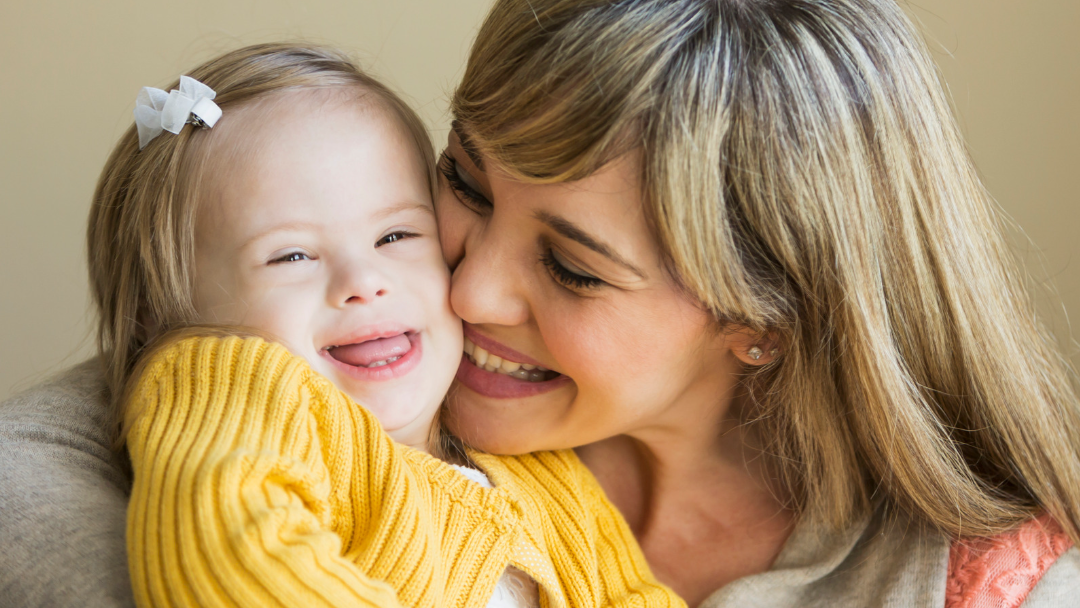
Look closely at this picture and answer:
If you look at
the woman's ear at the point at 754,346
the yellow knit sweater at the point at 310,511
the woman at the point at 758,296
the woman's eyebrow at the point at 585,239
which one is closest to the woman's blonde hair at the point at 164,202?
the woman at the point at 758,296

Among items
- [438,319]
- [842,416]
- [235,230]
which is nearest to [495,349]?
[438,319]

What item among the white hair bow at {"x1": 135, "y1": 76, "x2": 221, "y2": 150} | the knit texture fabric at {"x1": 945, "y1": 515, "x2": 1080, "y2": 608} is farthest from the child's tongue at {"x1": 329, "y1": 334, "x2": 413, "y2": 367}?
the knit texture fabric at {"x1": 945, "y1": 515, "x2": 1080, "y2": 608}

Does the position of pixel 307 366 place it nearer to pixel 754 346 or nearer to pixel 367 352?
pixel 367 352

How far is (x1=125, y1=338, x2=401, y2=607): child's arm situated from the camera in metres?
0.83

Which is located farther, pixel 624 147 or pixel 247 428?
pixel 624 147

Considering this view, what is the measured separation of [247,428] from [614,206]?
0.53 metres

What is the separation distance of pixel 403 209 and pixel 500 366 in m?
0.30

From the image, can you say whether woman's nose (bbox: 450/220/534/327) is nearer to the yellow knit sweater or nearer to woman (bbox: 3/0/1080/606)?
woman (bbox: 3/0/1080/606)

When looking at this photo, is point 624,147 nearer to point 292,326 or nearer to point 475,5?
point 292,326

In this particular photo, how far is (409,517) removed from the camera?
40.6 inches

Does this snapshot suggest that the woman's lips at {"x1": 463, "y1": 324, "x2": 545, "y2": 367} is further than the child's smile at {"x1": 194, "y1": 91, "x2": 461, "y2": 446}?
Yes

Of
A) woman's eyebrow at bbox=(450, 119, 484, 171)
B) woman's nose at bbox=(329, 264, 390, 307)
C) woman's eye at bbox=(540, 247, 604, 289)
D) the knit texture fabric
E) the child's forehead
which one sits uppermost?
woman's eyebrow at bbox=(450, 119, 484, 171)

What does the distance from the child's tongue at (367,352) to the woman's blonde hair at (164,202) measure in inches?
9.0

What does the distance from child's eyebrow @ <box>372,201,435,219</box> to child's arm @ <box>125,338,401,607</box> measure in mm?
311
